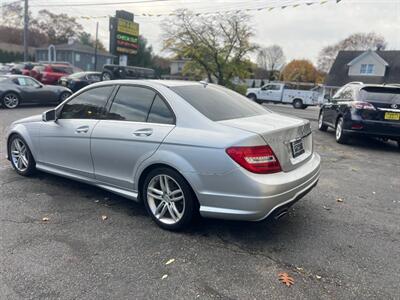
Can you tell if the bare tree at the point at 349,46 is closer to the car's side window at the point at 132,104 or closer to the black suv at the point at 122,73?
the black suv at the point at 122,73

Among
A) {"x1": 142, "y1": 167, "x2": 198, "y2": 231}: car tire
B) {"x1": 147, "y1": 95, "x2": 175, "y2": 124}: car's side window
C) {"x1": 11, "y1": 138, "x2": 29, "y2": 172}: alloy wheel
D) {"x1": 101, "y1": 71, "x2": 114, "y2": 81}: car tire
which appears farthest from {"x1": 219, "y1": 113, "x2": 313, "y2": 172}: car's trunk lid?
{"x1": 101, "y1": 71, "x2": 114, "y2": 81}: car tire

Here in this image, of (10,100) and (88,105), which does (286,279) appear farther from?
(10,100)

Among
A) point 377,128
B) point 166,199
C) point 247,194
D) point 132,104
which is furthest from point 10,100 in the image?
point 247,194

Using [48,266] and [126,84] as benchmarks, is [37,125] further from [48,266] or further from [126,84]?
[48,266]

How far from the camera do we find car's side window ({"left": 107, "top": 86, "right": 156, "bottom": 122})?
3896 mm

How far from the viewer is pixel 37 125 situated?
500 cm

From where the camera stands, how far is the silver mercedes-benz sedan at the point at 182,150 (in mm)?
3191

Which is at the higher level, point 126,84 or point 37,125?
point 126,84

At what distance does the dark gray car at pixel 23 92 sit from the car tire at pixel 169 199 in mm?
12033

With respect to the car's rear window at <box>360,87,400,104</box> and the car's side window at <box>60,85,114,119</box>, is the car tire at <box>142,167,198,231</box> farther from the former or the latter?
the car's rear window at <box>360,87,400,104</box>

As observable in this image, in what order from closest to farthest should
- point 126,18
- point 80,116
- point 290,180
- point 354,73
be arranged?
1. point 290,180
2. point 80,116
3. point 126,18
4. point 354,73

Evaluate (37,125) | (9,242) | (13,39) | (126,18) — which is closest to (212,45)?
(126,18)

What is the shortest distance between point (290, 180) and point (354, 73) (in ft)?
145

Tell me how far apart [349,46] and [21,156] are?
73.5 metres
